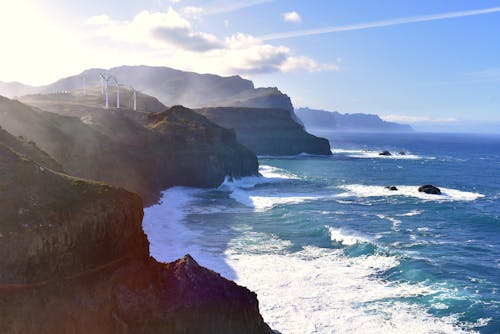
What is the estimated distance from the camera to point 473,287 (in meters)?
32.0

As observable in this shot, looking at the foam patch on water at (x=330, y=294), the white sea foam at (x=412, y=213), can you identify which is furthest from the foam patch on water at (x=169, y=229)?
the white sea foam at (x=412, y=213)

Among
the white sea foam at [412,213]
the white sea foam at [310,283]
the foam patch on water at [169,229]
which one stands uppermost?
the white sea foam at [412,213]

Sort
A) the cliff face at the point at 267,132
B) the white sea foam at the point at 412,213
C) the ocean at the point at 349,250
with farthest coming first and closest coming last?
1. the cliff face at the point at 267,132
2. the white sea foam at the point at 412,213
3. the ocean at the point at 349,250

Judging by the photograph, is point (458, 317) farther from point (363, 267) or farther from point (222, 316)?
point (222, 316)

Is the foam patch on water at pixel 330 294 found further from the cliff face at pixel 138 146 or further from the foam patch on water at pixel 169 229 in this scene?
the cliff face at pixel 138 146

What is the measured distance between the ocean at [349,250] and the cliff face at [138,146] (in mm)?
5257

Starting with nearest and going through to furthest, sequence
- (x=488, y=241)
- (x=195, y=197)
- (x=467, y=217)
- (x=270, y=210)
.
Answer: (x=488, y=241), (x=467, y=217), (x=270, y=210), (x=195, y=197)

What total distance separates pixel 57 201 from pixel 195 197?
51687mm

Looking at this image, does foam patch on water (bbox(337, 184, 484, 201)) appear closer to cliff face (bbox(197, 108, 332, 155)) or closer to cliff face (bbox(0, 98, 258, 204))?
cliff face (bbox(0, 98, 258, 204))

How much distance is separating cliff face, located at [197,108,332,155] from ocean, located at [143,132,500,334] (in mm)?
79473

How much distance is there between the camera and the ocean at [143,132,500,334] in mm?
27469

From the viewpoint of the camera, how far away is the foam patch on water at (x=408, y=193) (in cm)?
7119

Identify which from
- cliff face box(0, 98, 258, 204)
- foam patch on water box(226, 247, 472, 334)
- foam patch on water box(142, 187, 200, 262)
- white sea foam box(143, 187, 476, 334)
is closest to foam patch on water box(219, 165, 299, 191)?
cliff face box(0, 98, 258, 204)

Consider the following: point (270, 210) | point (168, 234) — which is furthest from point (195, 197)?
point (168, 234)
